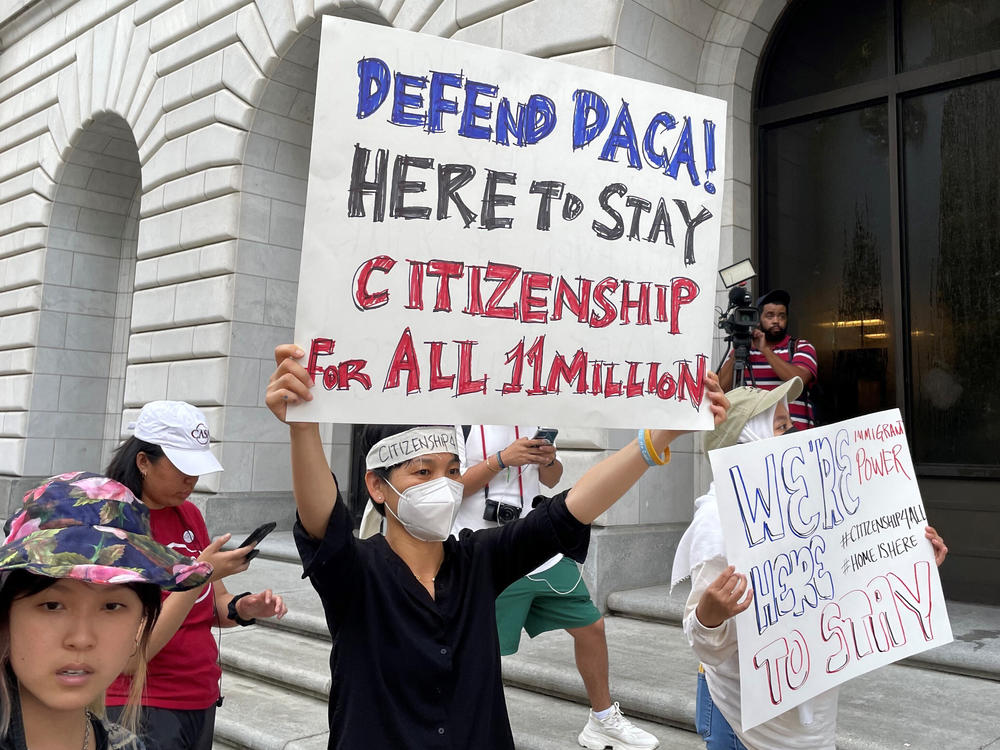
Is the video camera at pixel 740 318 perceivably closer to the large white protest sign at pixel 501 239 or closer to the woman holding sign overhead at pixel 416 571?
the large white protest sign at pixel 501 239

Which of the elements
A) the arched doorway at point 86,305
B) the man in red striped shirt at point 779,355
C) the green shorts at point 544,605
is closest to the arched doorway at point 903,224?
the man in red striped shirt at point 779,355

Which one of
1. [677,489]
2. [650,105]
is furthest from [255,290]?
[650,105]

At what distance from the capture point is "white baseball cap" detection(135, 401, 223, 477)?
2578 mm

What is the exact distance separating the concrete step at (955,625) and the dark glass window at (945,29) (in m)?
3.88

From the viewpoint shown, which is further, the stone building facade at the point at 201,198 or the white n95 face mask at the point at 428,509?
the stone building facade at the point at 201,198

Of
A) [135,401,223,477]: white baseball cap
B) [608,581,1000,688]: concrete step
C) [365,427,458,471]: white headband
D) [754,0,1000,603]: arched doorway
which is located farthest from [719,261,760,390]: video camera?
[135,401,223,477]: white baseball cap

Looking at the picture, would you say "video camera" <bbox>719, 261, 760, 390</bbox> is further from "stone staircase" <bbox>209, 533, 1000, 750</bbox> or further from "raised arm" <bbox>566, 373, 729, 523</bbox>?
"raised arm" <bbox>566, 373, 729, 523</bbox>

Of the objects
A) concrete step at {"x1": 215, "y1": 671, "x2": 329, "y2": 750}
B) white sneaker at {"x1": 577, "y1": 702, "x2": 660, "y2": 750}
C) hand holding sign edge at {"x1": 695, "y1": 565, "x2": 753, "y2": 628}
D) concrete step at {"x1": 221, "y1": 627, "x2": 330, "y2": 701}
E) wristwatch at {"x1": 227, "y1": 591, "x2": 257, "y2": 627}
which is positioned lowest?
concrete step at {"x1": 215, "y1": 671, "x2": 329, "y2": 750}

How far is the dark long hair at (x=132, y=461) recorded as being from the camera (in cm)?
257

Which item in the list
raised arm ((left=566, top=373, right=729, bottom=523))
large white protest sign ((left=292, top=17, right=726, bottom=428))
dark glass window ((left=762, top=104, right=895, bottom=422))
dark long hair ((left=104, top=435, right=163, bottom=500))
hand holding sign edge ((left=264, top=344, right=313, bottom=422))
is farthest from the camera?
dark glass window ((left=762, top=104, right=895, bottom=422))

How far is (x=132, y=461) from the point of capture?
2602 millimetres

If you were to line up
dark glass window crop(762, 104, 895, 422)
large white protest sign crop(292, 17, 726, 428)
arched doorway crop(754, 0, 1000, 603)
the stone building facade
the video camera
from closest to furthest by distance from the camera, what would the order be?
large white protest sign crop(292, 17, 726, 428) < the video camera < arched doorway crop(754, 0, 1000, 603) < dark glass window crop(762, 104, 895, 422) < the stone building facade

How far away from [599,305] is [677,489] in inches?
172

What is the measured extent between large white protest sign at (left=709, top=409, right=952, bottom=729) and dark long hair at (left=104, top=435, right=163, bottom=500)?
169 centimetres
